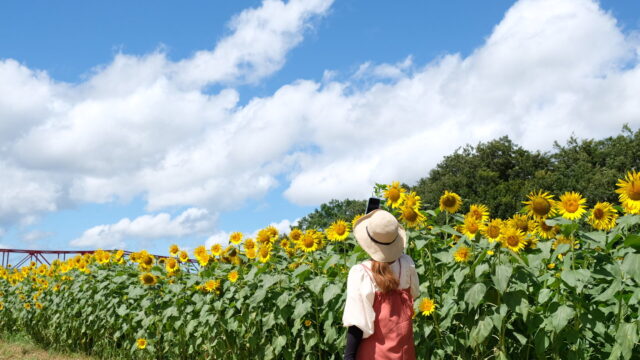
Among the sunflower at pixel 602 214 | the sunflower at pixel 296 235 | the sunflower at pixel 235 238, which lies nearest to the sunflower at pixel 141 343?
the sunflower at pixel 235 238

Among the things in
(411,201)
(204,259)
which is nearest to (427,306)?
(411,201)

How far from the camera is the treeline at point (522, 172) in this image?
34.6 m

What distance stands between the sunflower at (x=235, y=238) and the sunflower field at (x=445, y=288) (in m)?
0.01

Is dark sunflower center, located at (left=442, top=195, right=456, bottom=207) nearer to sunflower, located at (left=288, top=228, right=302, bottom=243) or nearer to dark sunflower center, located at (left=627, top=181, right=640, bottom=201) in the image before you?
dark sunflower center, located at (left=627, top=181, right=640, bottom=201)

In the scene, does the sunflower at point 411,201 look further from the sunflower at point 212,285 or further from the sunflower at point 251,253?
the sunflower at point 212,285

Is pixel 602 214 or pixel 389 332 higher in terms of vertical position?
pixel 602 214

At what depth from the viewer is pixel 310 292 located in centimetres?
511

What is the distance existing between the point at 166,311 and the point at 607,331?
4513 millimetres

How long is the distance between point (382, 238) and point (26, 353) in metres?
8.16

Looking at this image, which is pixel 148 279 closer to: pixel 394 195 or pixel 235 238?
pixel 235 238

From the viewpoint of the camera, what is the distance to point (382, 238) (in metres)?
3.77

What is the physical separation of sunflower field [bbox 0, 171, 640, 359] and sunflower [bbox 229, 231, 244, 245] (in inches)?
0.5

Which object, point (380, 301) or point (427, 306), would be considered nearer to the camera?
point (380, 301)

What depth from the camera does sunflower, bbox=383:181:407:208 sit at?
459 centimetres
